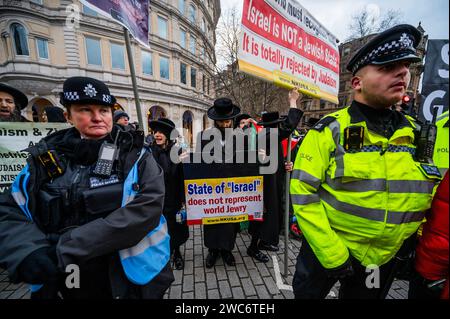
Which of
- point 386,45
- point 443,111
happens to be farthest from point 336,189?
point 443,111

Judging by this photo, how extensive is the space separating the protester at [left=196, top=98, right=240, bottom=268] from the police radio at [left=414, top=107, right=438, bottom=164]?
6.51ft

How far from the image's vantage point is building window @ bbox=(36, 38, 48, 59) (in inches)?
575

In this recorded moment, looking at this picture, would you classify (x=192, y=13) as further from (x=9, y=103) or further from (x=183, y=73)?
(x=9, y=103)

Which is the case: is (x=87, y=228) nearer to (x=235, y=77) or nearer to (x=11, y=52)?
(x=235, y=77)

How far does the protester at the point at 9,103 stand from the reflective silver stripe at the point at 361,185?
4292 millimetres

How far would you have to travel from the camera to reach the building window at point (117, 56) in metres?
17.1

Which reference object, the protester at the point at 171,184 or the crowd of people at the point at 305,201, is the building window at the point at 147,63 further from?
the crowd of people at the point at 305,201

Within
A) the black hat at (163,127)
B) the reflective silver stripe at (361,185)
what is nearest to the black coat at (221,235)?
the black hat at (163,127)

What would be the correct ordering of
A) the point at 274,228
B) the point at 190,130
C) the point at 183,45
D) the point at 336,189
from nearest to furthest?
the point at 336,189 → the point at 274,228 → the point at 183,45 → the point at 190,130

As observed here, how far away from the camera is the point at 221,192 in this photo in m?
2.81

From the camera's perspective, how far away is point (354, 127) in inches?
50.2

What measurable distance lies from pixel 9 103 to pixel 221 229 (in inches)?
145

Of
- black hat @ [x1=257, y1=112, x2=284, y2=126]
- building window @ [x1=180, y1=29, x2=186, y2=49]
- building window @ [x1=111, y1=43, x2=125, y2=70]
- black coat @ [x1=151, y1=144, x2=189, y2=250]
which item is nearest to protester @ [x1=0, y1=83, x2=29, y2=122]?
black coat @ [x1=151, y1=144, x2=189, y2=250]
